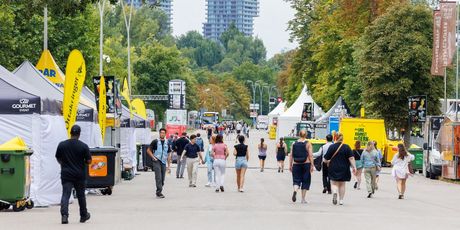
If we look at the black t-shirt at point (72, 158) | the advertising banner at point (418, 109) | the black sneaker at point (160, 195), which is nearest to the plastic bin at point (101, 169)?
the black sneaker at point (160, 195)

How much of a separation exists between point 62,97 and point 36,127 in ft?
14.3

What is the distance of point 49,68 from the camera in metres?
31.2

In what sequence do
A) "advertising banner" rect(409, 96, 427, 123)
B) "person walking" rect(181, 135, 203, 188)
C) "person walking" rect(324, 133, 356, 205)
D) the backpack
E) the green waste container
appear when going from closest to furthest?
"person walking" rect(324, 133, 356, 205) → the backpack → "person walking" rect(181, 135, 203, 188) → the green waste container → "advertising banner" rect(409, 96, 427, 123)

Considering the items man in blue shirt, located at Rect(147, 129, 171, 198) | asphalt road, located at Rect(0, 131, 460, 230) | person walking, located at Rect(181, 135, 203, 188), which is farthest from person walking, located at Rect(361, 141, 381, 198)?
person walking, located at Rect(181, 135, 203, 188)

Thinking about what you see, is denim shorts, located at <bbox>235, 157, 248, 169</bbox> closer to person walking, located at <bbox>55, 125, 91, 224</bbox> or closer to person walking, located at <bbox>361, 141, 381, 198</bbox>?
person walking, located at <bbox>361, 141, 381, 198</bbox>

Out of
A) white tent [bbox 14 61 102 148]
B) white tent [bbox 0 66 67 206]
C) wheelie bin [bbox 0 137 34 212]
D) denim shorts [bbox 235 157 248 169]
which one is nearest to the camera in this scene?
wheelie bin [bbox 0 137 34 212]

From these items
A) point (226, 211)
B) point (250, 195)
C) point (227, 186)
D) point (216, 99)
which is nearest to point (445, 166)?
point (227, 186)

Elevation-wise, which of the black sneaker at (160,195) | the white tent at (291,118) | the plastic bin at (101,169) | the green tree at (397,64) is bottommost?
the black sneaker at (160,195)

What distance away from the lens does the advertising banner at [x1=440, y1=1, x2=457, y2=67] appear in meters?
44.7

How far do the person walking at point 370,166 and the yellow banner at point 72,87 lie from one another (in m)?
7.94

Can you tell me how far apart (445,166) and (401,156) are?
1321 centimetres

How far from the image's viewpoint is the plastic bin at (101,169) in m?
27.0

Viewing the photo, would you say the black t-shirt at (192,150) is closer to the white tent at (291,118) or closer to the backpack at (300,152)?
the backpack at (300,152)

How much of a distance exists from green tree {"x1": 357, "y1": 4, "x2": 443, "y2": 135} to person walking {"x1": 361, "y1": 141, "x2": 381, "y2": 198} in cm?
3422
